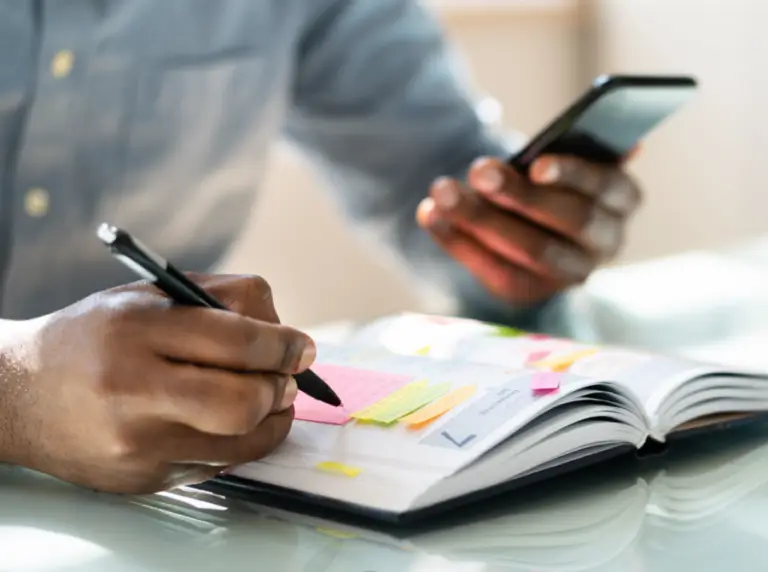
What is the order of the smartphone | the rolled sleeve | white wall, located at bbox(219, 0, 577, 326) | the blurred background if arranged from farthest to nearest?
the blurred background < white wall, located at bbox(219, 0, 577, 326) < the rolled sleeve < the smartphone

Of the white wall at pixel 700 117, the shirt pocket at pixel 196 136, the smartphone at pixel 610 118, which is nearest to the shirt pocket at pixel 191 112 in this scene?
the shirt pocket at pixel 196 136

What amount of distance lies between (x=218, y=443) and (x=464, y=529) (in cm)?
12

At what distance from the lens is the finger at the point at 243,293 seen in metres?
0.51

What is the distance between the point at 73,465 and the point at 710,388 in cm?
33

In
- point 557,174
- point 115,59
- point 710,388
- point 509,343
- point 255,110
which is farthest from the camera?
point 255,110

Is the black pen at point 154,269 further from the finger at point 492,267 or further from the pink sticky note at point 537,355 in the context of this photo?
the finger at point 492,267

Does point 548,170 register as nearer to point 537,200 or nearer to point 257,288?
point 537,200

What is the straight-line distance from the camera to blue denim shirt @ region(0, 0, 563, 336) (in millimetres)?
956

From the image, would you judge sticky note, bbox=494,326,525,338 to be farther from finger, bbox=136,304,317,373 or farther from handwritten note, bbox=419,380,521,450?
finger, bbox=136,304,317,373

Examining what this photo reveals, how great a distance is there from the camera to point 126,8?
100 centimetres

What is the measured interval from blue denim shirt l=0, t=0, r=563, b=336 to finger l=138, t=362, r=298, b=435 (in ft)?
1.85

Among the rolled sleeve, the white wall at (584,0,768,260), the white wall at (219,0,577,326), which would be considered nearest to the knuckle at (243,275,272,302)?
the rolled sleeve

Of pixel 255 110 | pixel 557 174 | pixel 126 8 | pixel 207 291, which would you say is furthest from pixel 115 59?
pixel 207 291

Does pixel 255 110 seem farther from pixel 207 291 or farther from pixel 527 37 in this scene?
pixel 527 37
